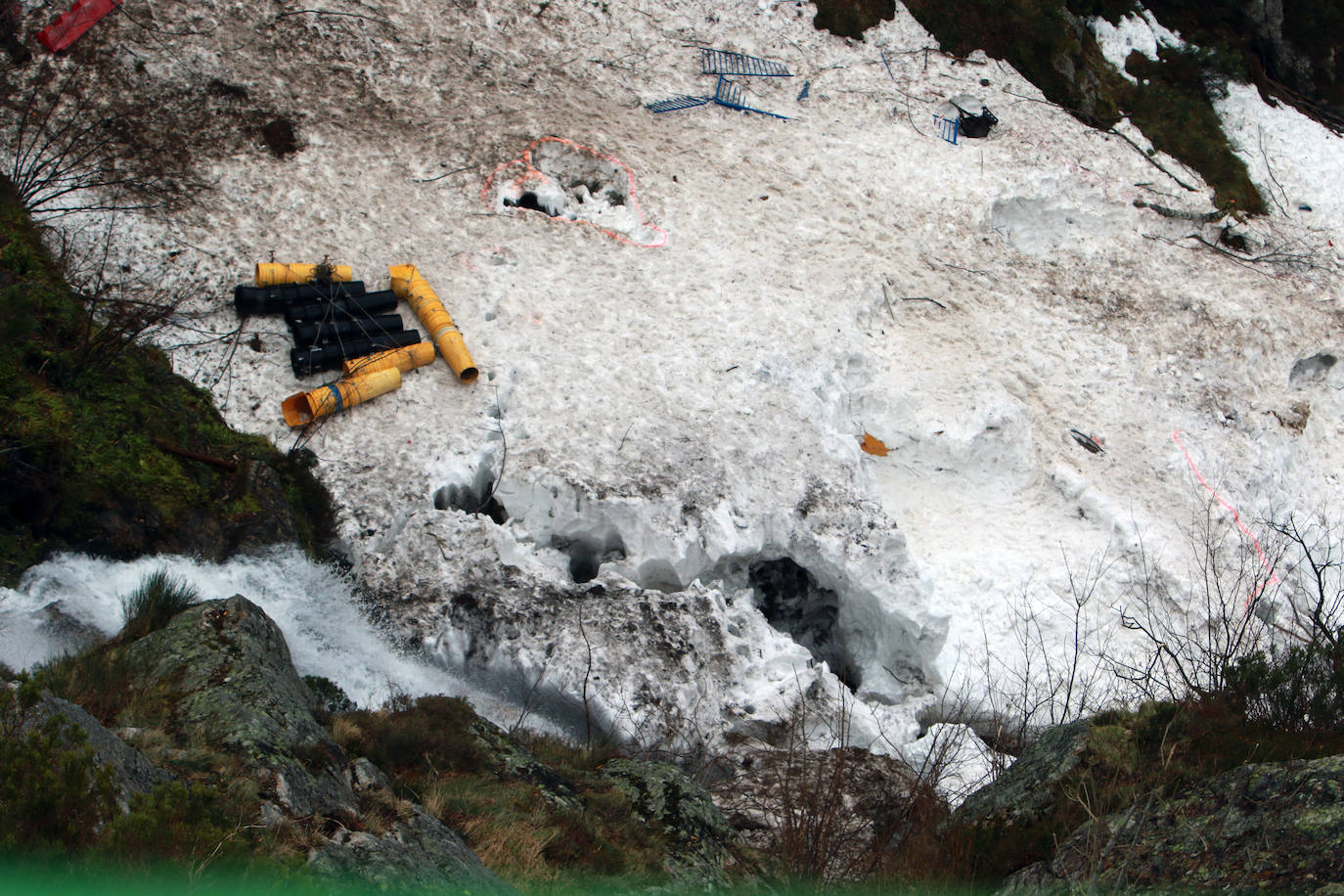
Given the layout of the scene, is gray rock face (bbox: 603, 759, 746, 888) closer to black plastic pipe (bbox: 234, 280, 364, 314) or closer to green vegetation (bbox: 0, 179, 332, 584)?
green vegetation (bbox: 0, 179, 332, 584)

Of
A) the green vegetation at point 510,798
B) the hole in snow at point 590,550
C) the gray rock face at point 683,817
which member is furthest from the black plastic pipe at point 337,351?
the gray rock face at point 683,817

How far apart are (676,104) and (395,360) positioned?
296 inches

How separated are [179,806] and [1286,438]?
1441 centimetres

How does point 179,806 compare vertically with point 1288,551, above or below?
above

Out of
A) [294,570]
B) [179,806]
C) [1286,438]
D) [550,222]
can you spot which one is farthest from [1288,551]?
[179,806]

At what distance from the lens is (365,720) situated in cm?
681

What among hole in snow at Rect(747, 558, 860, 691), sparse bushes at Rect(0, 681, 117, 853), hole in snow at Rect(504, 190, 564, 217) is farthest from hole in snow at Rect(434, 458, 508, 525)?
sparse bushes at Rect(0, 681, 117, 853)

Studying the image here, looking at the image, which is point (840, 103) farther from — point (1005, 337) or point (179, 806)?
point (179, 806)

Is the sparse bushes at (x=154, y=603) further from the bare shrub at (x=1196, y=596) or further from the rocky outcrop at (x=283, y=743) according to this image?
the bare shrub at (x=1196, y=596)

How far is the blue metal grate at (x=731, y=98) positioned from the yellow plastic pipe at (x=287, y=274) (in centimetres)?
754

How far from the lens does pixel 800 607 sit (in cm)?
1057

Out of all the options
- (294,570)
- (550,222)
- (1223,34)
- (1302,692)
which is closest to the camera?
(1302,692)

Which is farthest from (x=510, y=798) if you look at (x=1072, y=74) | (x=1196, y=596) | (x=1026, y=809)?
(x=1072, y=74)

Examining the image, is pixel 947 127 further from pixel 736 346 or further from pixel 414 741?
pixel 414 741
